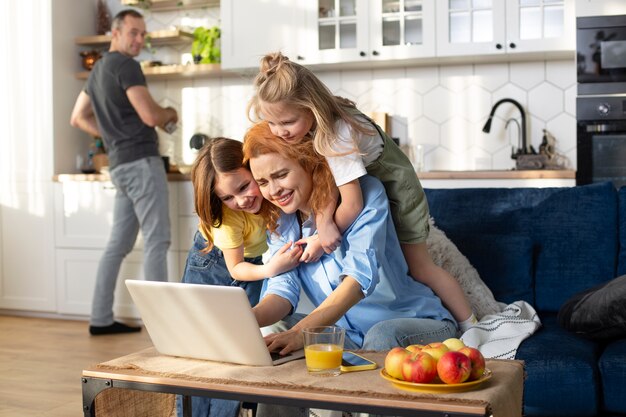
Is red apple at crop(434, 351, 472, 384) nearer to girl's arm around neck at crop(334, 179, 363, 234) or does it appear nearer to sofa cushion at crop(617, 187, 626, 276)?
girl's arm around neck at crop(334, 179, 363, 234)

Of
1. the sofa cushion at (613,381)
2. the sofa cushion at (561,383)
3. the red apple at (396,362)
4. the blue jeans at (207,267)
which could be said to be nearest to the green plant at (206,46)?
the blue jeans at (207,267)

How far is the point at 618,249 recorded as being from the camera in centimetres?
277

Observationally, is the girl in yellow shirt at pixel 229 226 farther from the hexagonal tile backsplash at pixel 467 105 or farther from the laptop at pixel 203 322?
the hexagonal tile backsplash at pixel 467 105

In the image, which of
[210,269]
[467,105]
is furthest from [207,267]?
[467,105]

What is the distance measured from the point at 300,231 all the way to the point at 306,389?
0.81m

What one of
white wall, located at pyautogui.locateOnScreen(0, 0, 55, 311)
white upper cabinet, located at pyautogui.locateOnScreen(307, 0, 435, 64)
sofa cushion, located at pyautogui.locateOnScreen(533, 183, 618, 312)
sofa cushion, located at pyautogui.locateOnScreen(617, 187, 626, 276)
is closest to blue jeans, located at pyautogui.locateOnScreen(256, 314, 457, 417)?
sofa cushion, located at pyautogui.locateOnScreen(533, 183, 618, 312)


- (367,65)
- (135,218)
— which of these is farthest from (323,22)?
(135,218)

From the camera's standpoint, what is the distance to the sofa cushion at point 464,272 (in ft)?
8.48

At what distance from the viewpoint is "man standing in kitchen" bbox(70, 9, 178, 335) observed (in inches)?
176

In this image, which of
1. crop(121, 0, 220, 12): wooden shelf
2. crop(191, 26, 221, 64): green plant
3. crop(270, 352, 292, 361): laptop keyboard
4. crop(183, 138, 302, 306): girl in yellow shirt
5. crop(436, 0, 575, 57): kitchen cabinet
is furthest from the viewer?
crop(121, 0, 220, 12): wooden shelf

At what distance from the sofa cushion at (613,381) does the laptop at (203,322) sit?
867 millimetres

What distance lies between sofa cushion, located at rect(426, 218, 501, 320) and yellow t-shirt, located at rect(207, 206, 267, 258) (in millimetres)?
530

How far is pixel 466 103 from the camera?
487 cm

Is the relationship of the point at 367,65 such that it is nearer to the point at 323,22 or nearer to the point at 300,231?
the point at 323,22
